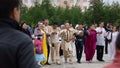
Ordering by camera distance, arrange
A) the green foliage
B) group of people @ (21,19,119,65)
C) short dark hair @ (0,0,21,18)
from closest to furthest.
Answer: short dark hair @ (0,0,21,18) → group of people @ (21,19,119,65) → the green foliage

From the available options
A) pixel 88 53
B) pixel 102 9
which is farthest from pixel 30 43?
pixel 102 9

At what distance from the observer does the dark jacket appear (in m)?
3.11

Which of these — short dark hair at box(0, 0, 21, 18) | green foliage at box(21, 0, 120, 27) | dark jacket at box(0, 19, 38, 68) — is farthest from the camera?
green foliage at box(21, 0, 120, 27)

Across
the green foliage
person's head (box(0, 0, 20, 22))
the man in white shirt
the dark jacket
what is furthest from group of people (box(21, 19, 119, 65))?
the green foliage

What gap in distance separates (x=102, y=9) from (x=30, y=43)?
45386 mm

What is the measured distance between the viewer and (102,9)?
158 ft

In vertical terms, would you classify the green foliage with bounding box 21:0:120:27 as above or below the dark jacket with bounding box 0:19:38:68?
above

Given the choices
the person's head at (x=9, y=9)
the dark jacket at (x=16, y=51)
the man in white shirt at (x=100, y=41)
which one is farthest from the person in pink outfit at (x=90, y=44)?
the dark jacket at (x=16, y=51)

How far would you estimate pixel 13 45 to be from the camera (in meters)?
3.13

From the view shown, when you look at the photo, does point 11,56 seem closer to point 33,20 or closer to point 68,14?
point 33,20

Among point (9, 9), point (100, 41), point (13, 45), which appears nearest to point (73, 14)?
point (100, 41)

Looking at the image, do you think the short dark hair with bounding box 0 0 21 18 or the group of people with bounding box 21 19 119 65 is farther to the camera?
the group of people with bounding box 21 19 119 65

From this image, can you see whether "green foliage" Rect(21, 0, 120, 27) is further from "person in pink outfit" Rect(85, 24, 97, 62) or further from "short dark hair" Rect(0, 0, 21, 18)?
"short dark hair" Rect(0, 0, 21, 18)

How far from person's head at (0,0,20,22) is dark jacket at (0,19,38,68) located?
14 centimetres
